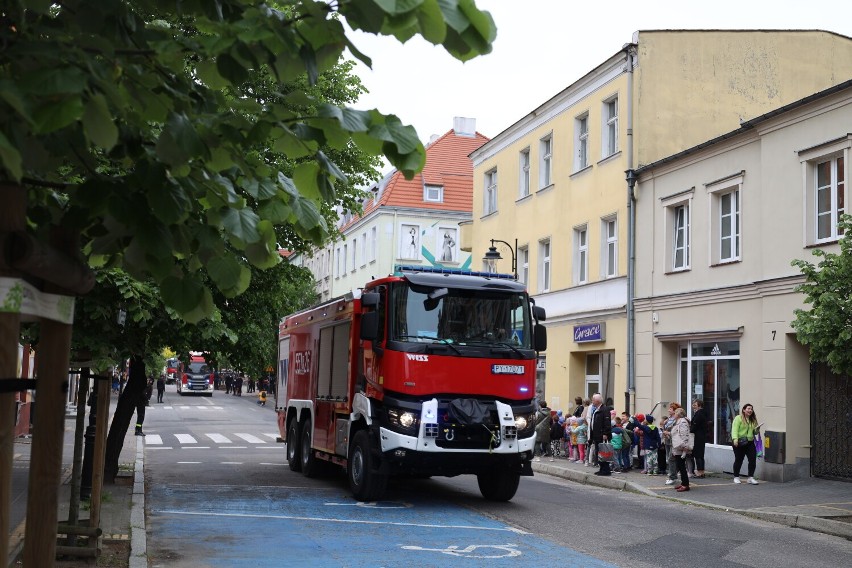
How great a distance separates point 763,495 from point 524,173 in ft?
59.9

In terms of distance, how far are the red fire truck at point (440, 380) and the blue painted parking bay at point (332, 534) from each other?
76cm

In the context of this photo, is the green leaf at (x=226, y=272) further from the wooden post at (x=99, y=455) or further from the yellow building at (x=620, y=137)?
the yellow building at (x=620, y=137)

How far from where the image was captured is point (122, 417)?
17.2m

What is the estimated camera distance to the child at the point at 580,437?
2481 centimetres

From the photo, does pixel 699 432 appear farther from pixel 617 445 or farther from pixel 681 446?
pixel 617 445

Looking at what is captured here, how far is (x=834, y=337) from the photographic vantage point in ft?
44.7

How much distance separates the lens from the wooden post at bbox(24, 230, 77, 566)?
3631 millimetres

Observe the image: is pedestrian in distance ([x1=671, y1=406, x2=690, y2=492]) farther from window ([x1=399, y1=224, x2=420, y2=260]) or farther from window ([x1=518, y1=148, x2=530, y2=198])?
window ([x1=399, y1=224, x2=420, y2=260])

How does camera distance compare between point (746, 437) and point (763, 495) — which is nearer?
point (763, 495)

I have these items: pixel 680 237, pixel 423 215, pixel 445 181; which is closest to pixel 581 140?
pixel 680 237

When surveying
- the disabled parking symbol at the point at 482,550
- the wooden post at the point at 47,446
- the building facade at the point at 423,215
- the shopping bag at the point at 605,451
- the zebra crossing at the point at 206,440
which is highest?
the building facade at the point at 423,215

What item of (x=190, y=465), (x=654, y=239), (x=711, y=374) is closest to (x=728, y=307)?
(x=711, y=374)

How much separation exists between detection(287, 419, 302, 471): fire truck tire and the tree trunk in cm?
379

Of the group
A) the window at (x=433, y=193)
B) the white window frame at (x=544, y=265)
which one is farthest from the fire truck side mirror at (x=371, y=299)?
the window at (x=433, y=193)
